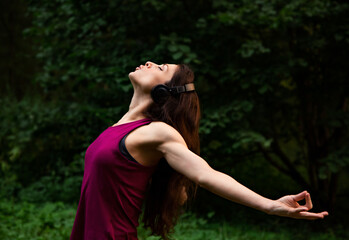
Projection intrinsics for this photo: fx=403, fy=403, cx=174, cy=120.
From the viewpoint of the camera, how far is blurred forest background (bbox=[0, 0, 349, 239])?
16.7ft

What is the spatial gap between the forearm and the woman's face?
67cm

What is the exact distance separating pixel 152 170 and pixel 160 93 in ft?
1.33

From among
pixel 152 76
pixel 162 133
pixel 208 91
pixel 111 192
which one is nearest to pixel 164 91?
pixel 152 76

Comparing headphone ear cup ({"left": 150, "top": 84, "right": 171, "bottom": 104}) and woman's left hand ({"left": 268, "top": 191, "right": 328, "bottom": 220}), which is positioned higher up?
headphone ear cup ({"left": 150, "top": 84, "right": 171, "bottom": 104})

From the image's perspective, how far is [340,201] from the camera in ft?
27.7

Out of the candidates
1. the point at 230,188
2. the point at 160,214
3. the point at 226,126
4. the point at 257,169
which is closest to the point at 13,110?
the point at 226,126

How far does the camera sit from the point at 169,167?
2195 millimetres

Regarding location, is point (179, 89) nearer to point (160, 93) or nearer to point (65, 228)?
point (160, 93)

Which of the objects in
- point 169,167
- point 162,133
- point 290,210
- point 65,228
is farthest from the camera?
point 65,228

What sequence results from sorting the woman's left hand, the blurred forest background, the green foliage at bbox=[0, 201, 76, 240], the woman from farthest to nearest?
the blurred forest background
the green foliage at bbox=[0, 201, 76, 240]
the woman
the woman's left hand

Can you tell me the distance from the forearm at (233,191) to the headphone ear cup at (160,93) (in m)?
0.56

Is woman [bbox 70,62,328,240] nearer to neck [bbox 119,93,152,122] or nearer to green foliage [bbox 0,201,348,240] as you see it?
neck [bbox 119,93,152,122]

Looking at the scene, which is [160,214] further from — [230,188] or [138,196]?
[230,188]

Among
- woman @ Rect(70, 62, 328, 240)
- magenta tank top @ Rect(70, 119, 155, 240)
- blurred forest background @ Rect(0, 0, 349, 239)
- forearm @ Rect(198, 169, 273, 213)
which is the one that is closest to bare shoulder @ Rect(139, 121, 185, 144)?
woman @ Rect(70, 62, 328, 240)
